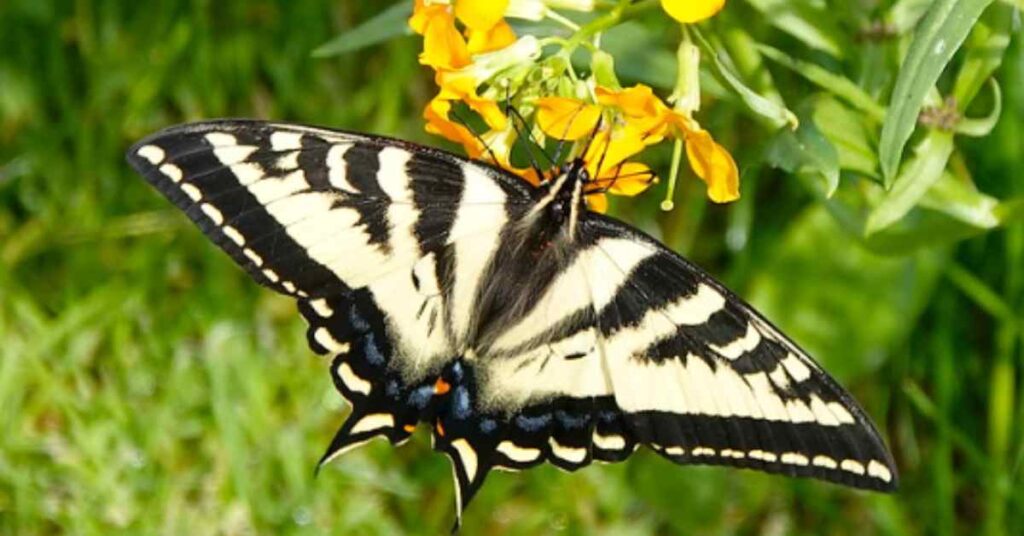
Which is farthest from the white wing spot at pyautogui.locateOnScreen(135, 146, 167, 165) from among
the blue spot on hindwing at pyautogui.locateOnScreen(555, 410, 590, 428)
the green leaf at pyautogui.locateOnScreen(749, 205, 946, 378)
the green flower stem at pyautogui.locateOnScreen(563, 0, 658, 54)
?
the green leaf at pyautogui.locateOnScreen(749, 205, 946, 378)

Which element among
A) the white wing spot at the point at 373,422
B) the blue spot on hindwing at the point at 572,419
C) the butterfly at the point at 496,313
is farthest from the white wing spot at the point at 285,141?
the blue spot on hindwing at the point at 572,419

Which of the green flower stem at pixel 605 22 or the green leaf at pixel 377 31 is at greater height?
the green flower stem at pixel 605 22

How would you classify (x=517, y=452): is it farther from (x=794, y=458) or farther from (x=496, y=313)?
(x=794, y=458)

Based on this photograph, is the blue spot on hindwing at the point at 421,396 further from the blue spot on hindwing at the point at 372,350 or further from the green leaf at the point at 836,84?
the green leaf at the point at 836,84

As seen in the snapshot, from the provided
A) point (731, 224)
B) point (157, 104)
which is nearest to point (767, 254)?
point (731, 224)

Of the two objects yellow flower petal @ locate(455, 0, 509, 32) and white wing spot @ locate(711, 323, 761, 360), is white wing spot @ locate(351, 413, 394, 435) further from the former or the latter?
yellow flower petal @ locate(455, 0, 509, 32)

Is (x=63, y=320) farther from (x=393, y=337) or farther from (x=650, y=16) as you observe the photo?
(x=650, y=16)
